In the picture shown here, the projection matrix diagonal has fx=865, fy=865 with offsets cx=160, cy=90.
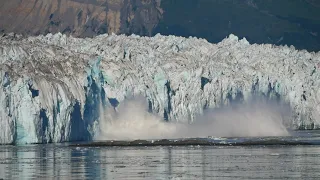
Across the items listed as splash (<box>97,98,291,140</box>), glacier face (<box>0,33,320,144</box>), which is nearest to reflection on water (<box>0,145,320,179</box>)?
glacier face (<box>0,33,320,144</box>)

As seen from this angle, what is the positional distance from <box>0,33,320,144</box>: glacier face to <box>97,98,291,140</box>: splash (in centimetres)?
154

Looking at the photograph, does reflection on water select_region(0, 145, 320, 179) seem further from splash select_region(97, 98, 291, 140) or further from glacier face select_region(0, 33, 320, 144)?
splash select_region(97, 98, 291, 140)

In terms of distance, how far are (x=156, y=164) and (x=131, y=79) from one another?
2276 inches

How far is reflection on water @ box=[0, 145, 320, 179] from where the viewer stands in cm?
5503

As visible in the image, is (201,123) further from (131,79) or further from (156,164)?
(156,164)

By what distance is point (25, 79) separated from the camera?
9431 centimetres

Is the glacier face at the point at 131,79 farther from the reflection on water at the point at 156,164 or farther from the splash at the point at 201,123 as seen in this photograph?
the reflection on water at the point at 156,164

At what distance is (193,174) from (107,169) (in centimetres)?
775

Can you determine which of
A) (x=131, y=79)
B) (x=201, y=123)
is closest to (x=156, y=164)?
(x=131, y=79)

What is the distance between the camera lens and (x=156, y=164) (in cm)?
6512

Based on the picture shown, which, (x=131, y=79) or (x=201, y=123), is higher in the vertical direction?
(x=131, y=79)

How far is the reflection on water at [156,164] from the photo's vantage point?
55.0m

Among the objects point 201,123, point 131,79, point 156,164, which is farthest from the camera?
point 201,123

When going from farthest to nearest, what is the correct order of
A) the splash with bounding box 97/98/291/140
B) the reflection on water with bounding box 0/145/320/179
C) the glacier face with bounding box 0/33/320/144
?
the splash with bounding box 97/98/291/140 → the glacier face with bounding box 0/33/320/144 → the reflection on water with bounding box 0/145/320/179
